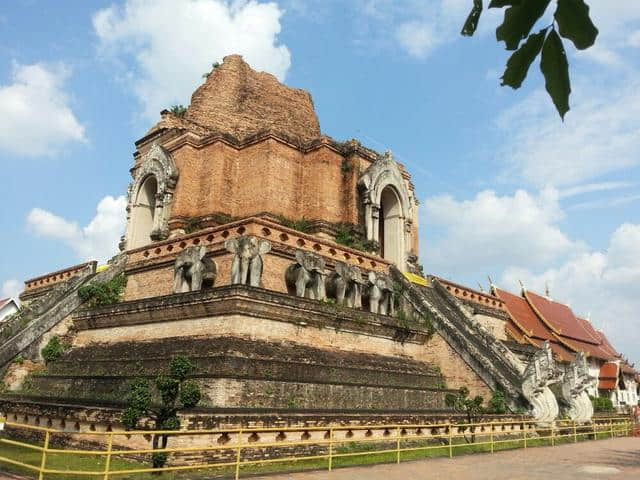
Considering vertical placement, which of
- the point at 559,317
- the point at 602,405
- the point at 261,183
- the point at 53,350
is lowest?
the point at 602,405

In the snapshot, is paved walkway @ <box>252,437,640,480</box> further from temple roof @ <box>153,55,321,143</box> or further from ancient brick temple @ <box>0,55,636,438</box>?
→ temple roof @ <box>153,55,321,143</box>

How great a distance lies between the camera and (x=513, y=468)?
9250 millimetres

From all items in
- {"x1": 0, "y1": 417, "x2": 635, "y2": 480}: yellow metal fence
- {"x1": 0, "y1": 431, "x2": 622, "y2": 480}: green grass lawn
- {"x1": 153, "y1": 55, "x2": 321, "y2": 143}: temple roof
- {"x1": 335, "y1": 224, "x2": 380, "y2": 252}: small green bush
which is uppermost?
{"x1": 153, "y1": 55, "x2": 321, "y2": 143}: temple roof

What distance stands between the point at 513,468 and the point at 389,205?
12.7 m

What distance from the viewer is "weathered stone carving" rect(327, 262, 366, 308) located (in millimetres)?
14566

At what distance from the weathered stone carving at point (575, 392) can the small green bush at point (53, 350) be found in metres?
13.4

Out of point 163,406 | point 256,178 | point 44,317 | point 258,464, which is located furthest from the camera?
point 256,178

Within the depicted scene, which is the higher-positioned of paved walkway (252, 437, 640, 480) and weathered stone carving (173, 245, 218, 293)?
weathered stone carving (173, 245, 218, 293)

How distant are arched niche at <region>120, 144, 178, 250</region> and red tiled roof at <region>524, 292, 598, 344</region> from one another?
18.7 metres

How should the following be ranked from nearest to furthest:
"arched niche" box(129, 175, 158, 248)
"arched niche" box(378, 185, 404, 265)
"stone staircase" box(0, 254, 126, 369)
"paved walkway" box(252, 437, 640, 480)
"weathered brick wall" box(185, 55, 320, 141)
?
"paved walkway" box(252, 437, 640, 480)
"stone staircase" box(0, 254, 126, 369)
"arched niche" box(129, 175, 158, 248)
"weathered brick wall" box(185, 55, 320, 141)
"arched niche" box(378, 185, 404, 265)

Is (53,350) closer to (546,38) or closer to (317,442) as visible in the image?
(317,442)

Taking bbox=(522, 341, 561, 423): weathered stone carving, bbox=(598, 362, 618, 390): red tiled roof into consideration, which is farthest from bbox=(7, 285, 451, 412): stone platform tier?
bbox=(598, 362, 618, 390): red tiled roof

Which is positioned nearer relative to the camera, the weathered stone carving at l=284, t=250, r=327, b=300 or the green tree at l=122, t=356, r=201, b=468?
the green tree at l=122, t=356, r=201, b=468

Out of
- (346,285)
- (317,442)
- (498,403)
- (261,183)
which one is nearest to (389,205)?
(261,183)
